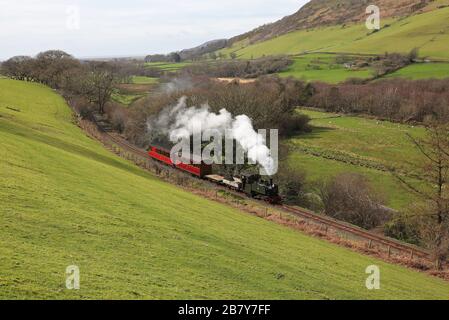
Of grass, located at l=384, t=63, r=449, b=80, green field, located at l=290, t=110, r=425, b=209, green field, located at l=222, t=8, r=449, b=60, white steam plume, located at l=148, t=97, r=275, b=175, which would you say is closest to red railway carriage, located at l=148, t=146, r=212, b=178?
white steam plume, located at l=148, t=97, r=275, b=175

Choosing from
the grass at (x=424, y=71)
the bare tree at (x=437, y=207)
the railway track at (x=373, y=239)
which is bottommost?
the railway track at (x=373, y=239)

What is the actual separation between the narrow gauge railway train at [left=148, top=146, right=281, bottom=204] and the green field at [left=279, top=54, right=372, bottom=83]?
256 ft

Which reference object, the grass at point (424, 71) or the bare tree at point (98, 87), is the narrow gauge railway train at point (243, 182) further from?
the grass at point (424, 71)

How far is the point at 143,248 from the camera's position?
639 inches

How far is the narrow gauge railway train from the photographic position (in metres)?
36.0

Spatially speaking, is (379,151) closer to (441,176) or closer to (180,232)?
(441,176)

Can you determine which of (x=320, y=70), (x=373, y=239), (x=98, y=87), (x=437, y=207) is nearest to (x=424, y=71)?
(x=320, y=70)

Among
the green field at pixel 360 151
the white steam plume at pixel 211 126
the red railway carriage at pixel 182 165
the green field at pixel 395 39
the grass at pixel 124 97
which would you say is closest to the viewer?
the white steam plume at pixel 211 126

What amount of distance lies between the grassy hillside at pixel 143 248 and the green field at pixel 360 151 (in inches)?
889

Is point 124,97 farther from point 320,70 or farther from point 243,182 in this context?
point 243,182

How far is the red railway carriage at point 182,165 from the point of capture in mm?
43281

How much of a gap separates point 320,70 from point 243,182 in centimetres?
10213

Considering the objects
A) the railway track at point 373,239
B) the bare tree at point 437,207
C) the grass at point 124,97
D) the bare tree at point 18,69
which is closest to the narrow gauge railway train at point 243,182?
the railway track at point 373,239

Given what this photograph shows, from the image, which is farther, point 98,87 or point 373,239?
point 98,87
